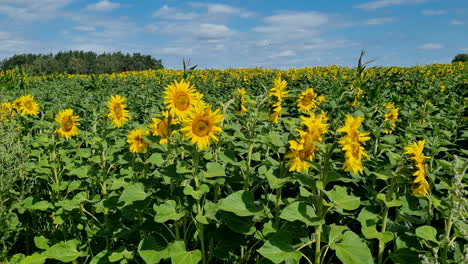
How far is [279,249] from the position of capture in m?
2.10

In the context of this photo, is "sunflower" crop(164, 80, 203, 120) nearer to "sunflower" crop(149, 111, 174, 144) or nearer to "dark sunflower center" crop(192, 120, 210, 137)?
"sunflower" crop(149, 111, 174, 144)

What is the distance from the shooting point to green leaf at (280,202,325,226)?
201 centimetres

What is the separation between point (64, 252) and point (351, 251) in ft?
7.45

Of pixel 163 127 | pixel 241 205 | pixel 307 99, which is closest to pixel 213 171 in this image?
Answer: pixel 241 205

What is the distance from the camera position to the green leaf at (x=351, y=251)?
77.9 inches

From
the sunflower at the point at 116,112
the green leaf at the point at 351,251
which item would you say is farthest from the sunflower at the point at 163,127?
the green leaf at the point at 351,251

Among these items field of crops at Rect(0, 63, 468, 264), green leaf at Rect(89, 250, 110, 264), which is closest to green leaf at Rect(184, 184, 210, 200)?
field of crops at Rect(0, 63, 468, 264)

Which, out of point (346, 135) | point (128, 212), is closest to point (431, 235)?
point (346, 135)

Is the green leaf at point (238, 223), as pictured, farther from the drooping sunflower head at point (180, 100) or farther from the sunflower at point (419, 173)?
the sunflower at point (419, 173)

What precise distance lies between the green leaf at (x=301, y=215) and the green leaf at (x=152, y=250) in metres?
0.86

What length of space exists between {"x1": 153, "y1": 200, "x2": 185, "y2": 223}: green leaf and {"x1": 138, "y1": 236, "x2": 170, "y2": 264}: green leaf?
0.85ft

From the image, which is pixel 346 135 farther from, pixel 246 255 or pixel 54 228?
pixel 54 228

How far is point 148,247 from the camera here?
2592 millimetres

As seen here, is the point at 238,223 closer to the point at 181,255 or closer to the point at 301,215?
the point at 181,255
